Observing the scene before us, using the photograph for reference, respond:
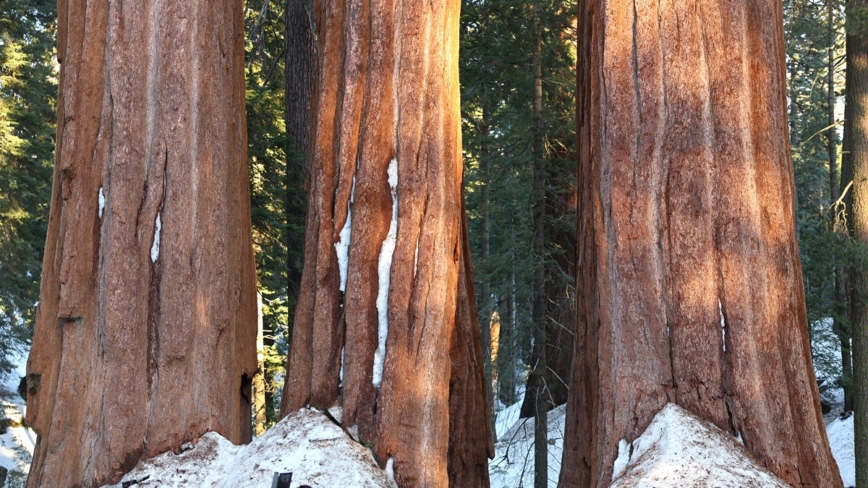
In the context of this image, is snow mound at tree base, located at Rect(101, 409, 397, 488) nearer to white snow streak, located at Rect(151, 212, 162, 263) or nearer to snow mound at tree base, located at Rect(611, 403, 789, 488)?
white snow streak, located at Rect(151, 212, 162, 263)

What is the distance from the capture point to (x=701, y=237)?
167 inches

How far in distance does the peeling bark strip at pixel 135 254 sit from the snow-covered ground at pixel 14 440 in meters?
10.2

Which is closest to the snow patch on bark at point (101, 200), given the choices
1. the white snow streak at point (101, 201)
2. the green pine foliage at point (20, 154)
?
the white snow streak at point (101, 201)

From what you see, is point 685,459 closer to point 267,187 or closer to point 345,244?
point 345,244

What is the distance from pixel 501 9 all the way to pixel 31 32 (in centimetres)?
1050

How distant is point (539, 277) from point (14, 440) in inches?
508

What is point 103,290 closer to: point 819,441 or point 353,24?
point 353,24

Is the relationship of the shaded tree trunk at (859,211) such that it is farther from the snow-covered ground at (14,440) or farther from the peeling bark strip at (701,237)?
the snow-covered ground at (14,440)

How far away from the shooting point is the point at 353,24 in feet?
16.3

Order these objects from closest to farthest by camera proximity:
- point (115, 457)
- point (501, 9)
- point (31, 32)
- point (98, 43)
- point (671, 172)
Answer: point (671, 172) < point (115, 457) < point (98, 43) < point (501, 9) < point (31, 32)

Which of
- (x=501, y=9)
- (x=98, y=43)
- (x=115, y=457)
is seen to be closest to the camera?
(x=115, y=457)

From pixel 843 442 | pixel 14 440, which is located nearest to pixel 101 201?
pixel 14 440

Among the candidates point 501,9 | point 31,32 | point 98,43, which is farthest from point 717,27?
point 31,32

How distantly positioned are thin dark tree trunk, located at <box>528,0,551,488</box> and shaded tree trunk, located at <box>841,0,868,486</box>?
4.40 m
